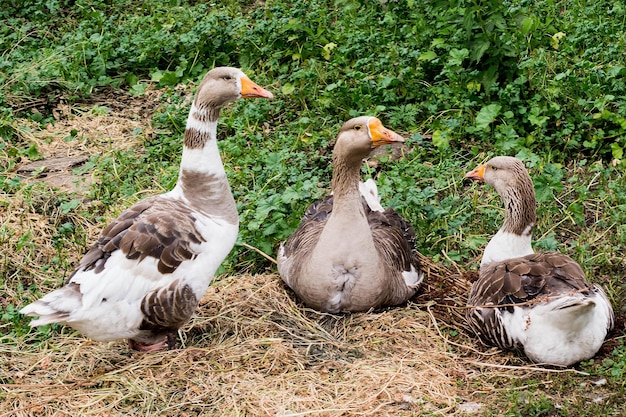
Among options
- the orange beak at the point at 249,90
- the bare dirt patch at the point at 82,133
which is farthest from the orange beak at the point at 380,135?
the bare dirt patch at the point at 82,133

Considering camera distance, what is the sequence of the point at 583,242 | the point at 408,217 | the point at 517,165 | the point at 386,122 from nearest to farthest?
the point at 517,165
the point at 583,242
the point at 408,217
the point at 386,122

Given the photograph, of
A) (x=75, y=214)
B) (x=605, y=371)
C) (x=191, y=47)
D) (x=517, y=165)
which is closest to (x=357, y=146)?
(x=517, y=165)

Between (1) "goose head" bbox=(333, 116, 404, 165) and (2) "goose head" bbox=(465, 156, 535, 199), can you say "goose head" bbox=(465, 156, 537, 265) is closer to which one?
(2) "goose head" bbox=(465, 156, 535, 199)

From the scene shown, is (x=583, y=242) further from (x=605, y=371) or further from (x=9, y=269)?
(x=9, y=269)

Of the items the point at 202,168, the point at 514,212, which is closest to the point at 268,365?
the point at 202,168

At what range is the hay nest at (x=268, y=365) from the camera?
4.80 m

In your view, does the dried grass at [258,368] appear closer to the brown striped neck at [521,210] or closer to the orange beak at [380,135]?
the brown striped neck at [521,210]

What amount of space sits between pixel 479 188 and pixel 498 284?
72.2 inches

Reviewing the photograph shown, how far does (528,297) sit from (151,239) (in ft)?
7.65

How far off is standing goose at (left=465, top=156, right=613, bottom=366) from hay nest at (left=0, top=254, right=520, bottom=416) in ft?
0.80

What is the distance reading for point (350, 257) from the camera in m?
5.47

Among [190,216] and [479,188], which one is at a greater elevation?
[190,216]

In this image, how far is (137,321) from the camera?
4.92m

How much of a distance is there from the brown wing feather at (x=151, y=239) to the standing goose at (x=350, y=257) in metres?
0.90
